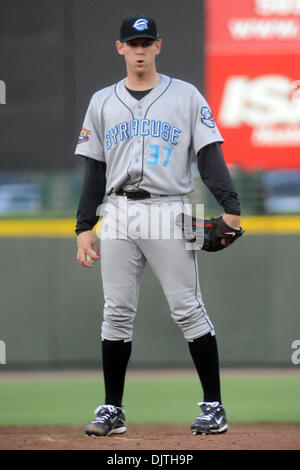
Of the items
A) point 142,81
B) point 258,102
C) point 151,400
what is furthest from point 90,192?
point 258,102

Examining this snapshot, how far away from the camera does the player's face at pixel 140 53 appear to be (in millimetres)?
2945

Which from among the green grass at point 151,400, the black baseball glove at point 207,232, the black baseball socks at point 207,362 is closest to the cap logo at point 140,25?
the black baseball glove at point 207,232

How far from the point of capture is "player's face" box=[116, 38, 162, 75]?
295 centimetres

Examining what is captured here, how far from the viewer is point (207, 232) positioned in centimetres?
296

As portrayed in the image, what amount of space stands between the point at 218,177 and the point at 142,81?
0.40 meters

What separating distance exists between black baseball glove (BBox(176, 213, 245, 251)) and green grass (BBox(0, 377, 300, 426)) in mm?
1483

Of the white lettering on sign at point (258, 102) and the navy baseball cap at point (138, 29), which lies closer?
the navy baseball cap at point (138, 29)

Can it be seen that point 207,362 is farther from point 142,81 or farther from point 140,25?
point 140,25

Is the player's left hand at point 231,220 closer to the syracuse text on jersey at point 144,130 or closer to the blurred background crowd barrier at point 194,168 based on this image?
the syracuse text on jersey at point 144,130

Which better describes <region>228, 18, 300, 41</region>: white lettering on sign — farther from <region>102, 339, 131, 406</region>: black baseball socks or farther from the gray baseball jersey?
<region>102, 339, 131, 406</region>: black baseball socks

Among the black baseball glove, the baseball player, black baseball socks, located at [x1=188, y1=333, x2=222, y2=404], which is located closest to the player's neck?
the baseball player

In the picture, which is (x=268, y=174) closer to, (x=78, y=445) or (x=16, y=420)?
(x=16, y=420)

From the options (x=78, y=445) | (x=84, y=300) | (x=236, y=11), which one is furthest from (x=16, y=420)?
(x=236, y=11)

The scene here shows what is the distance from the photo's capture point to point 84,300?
6508 millimetres
